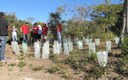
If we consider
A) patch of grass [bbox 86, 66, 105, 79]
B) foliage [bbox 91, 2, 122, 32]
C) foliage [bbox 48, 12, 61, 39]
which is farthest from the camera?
foliage [bbox 91, 2, 122, 32]

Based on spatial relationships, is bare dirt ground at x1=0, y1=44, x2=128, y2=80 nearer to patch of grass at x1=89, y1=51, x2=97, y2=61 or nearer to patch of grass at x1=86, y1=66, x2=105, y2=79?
patch of grass at x1=86, y1=66, x2=105, y2=79

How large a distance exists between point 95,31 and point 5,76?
21.2m

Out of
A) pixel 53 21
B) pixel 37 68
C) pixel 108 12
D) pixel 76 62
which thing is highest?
pixel 108 12

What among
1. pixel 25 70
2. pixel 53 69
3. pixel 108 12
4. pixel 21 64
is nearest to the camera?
pixel 53 69

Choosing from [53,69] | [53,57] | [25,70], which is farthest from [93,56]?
[25,70]

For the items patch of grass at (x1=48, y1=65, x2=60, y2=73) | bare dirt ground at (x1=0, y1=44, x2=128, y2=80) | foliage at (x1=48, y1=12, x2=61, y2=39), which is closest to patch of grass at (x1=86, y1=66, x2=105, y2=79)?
bare dirt ground at (x1=0, y1=44, x2=128, y2=80)

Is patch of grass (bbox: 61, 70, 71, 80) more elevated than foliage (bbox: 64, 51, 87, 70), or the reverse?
foliage (bbox: 64, 51, 87, 70)

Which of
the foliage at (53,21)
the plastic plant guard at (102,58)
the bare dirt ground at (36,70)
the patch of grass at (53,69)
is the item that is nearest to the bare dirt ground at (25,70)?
the bare dirt ground at (36,70)

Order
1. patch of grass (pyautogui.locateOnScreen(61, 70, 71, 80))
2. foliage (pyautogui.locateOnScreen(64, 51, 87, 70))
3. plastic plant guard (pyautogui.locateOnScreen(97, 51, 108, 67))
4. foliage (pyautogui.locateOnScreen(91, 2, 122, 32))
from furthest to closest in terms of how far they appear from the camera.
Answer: foliage (pyautogui.locateOnScreen(91, 2, 122, 32)) → foliage (pyautogui.locateOnScreen(64, 51, 87, 70)) → plastic plant guard (pyautogui.locateOnScreen(97, 51, 108, 67)) → patch of grass (pyautogui.locateOnScreen(61, 70, 71, 80))

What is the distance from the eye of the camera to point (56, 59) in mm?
14367

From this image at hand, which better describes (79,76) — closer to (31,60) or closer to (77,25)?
(31,60)

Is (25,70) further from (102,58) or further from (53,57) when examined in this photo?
(102,58)

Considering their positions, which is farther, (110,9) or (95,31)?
(110,9)

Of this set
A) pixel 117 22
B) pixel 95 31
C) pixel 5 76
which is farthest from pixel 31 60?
pixel 117 22
